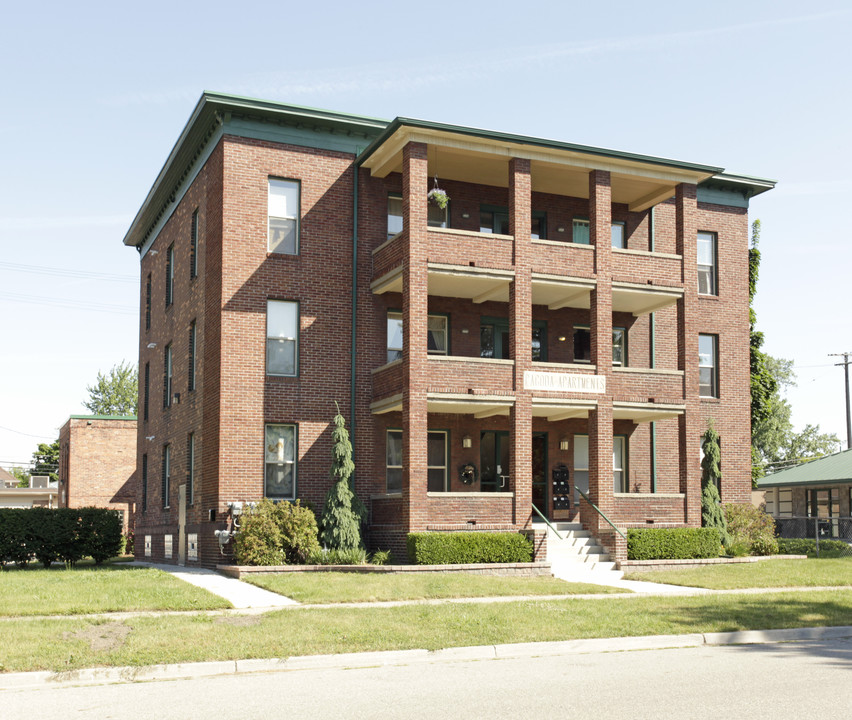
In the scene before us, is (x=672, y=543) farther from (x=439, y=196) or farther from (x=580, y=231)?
(x=439, y=196)

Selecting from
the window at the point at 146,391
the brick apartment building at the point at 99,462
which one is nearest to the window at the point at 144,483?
the window at the point at 146,391

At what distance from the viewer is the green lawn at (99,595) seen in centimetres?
1549

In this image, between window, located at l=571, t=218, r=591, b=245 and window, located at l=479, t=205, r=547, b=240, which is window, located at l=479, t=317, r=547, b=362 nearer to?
window, located at l=479, t=205, r=547, b=240

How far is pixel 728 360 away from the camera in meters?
31.1

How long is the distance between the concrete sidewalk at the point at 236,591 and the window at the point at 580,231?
13.9 m

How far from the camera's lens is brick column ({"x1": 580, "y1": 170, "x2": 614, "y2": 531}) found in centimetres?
2519

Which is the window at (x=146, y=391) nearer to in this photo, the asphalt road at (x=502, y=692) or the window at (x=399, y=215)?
the window at (x=399, y=215)

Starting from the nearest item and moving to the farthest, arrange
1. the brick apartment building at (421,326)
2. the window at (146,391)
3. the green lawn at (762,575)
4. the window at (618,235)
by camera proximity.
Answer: the green lawn at (762,575)
the brick apartment building at (421,326)
the window at (618,235)
the window at (146,391)

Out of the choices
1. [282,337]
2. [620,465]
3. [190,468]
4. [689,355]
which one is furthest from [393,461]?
[689,355]

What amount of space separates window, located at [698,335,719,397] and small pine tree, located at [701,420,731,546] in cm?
333

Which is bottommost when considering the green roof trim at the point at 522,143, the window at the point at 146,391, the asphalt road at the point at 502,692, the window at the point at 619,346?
the asphalt road at the point at 502,692

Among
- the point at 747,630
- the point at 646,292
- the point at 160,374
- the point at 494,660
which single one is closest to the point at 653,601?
the point at 747,630

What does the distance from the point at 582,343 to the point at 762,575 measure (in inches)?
381

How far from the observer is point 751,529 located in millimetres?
27688
